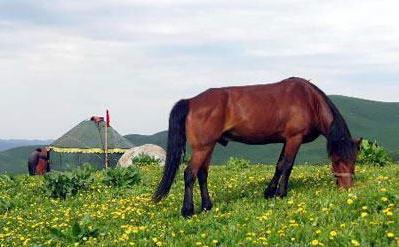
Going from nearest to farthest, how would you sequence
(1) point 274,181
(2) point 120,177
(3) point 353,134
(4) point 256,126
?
(4) point 256,126 → (1) point 274,181 → (2) point 120,177 → (3) point 353,134

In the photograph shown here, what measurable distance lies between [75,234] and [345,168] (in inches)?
256

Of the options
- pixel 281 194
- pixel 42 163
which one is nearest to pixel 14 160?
pixel 42 163

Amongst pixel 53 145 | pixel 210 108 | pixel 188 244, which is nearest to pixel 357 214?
pixel 188 244

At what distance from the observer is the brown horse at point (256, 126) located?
12258 mm

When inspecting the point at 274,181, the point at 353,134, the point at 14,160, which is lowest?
the point at 14,160

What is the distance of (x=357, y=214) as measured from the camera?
996 cm

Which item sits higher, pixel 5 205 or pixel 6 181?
pixel 6 181

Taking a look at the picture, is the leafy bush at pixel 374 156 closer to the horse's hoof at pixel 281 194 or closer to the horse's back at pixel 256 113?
the horse's back at pixel 256 113

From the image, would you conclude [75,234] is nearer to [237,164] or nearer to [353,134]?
[237,164]

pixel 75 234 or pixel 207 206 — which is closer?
pixel 75 234

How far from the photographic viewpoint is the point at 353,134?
127m

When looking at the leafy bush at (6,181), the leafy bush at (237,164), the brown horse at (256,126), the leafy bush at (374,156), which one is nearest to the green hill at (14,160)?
the leafy bush at (6,181)

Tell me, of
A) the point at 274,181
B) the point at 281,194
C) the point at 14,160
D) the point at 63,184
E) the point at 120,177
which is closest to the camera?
the point at 281,194

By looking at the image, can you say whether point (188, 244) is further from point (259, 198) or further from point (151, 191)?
point (151, 191)
